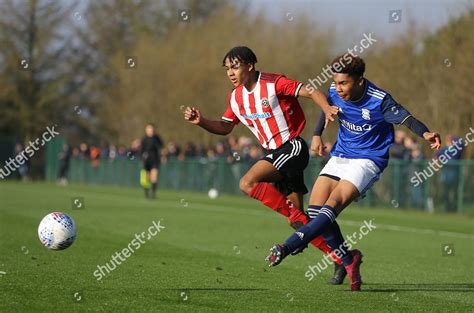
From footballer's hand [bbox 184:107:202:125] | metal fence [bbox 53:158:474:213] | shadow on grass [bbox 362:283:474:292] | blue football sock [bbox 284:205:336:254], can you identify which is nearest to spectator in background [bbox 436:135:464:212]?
metal fence [bbox 53:158:474:213]

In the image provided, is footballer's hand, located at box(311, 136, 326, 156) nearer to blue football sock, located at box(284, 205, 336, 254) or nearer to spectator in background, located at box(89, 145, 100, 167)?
blue football sock, located at box(284, 205, 336, 254)

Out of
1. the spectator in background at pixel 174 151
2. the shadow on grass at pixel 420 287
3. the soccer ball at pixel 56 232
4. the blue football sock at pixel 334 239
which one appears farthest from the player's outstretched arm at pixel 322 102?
the spectator in background at pixel 174 151

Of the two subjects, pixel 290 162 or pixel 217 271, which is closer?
pixel 290 162

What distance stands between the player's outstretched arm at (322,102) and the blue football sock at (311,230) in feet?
2.96

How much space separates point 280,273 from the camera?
1074 cm

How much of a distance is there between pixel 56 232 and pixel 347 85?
133 inches

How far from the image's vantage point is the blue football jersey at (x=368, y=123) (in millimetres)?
9141

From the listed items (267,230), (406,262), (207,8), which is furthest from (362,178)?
(207,8)

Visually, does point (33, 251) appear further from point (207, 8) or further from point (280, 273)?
point (207, 8)

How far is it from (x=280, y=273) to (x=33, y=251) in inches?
145

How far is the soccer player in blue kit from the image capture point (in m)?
8.98

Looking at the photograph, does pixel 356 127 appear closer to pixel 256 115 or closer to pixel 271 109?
pixel 271 109

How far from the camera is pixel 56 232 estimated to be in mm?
9719

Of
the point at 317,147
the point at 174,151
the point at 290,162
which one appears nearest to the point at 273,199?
the point at 290,162
